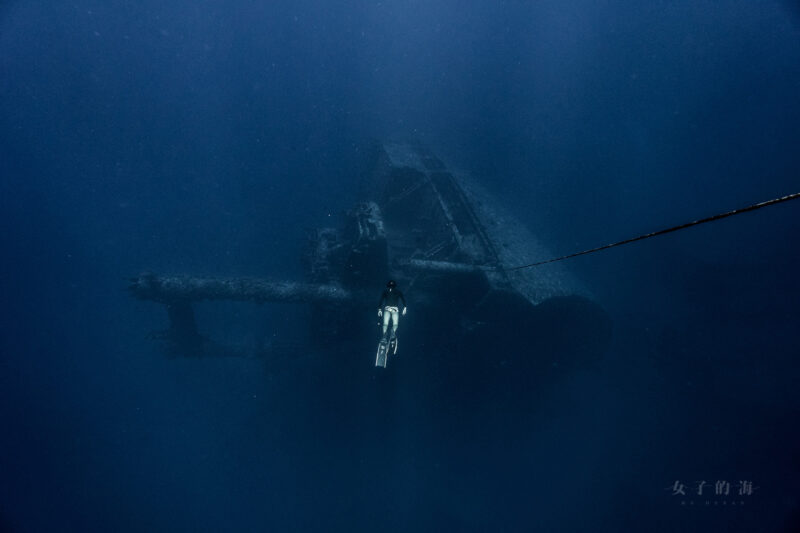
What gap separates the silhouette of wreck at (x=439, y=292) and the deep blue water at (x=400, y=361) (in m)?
1.57

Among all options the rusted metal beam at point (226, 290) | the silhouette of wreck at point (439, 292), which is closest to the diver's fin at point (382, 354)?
the silhouette of wreck at point (439, 292)

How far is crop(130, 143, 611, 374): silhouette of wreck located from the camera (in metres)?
7.71

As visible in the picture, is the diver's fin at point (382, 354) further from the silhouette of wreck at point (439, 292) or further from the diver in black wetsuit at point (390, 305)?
the silhouette of wreck at point (439, 292)

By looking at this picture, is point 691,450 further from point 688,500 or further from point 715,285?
point 715,285

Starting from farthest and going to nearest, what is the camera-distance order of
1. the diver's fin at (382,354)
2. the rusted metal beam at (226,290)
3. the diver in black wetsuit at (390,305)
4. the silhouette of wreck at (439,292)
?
1. the silhouette of wreck at (439,292)
2. the rusted metal beam at (226,290)
3. the diver's fin at (382,354)
4. the diver in black wetsuit at (390,305)

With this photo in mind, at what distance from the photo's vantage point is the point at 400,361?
10.4m

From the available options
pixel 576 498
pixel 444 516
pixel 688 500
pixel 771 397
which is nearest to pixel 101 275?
pixel 444 516

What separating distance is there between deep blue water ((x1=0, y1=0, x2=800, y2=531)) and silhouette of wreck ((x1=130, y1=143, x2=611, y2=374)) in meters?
1.57

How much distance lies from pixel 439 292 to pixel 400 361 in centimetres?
306

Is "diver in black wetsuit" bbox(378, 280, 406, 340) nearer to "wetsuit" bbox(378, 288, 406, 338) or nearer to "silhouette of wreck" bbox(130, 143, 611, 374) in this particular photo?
"wetsuit" bbox(378, 288, 406, 338)

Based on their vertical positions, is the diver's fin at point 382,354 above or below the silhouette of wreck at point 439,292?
below

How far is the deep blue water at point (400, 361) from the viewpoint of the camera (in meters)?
10.8

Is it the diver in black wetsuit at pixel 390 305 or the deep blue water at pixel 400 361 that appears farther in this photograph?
the deep blue water at pixel 400 361

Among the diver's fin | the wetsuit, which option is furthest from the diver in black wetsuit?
the diver's fin
